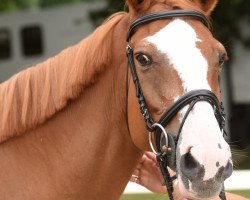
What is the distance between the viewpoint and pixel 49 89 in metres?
3.85

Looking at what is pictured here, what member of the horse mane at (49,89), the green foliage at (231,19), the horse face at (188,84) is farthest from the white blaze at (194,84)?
the green foliage at (231,19)

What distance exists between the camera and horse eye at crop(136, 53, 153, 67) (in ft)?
11.7

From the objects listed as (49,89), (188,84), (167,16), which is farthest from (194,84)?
(49,89)

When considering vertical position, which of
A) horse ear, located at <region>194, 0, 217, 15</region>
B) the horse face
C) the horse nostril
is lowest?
the horse nostril

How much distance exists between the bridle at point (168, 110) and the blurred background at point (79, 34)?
1220 cm

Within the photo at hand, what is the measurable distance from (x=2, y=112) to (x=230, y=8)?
14031 mm

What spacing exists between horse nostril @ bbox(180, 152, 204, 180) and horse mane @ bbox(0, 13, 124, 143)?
0.87 meters

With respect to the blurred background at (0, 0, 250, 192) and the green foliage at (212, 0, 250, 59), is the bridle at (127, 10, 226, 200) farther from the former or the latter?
the green foliage at (212, 0, 250, 59)

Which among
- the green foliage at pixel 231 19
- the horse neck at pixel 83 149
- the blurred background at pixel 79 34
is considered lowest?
the blurred background at pixel 79 34

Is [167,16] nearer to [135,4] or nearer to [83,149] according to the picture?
[135,4]

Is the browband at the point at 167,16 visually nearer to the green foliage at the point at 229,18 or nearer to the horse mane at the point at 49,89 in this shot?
the horse mane at the point at 49,89

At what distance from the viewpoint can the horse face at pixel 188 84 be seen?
3230 mm

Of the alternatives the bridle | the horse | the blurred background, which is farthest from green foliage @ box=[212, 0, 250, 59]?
the bridle

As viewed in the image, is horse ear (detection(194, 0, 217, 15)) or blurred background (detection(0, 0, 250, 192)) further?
blurred background (detection(0, 0, 250, 192))
